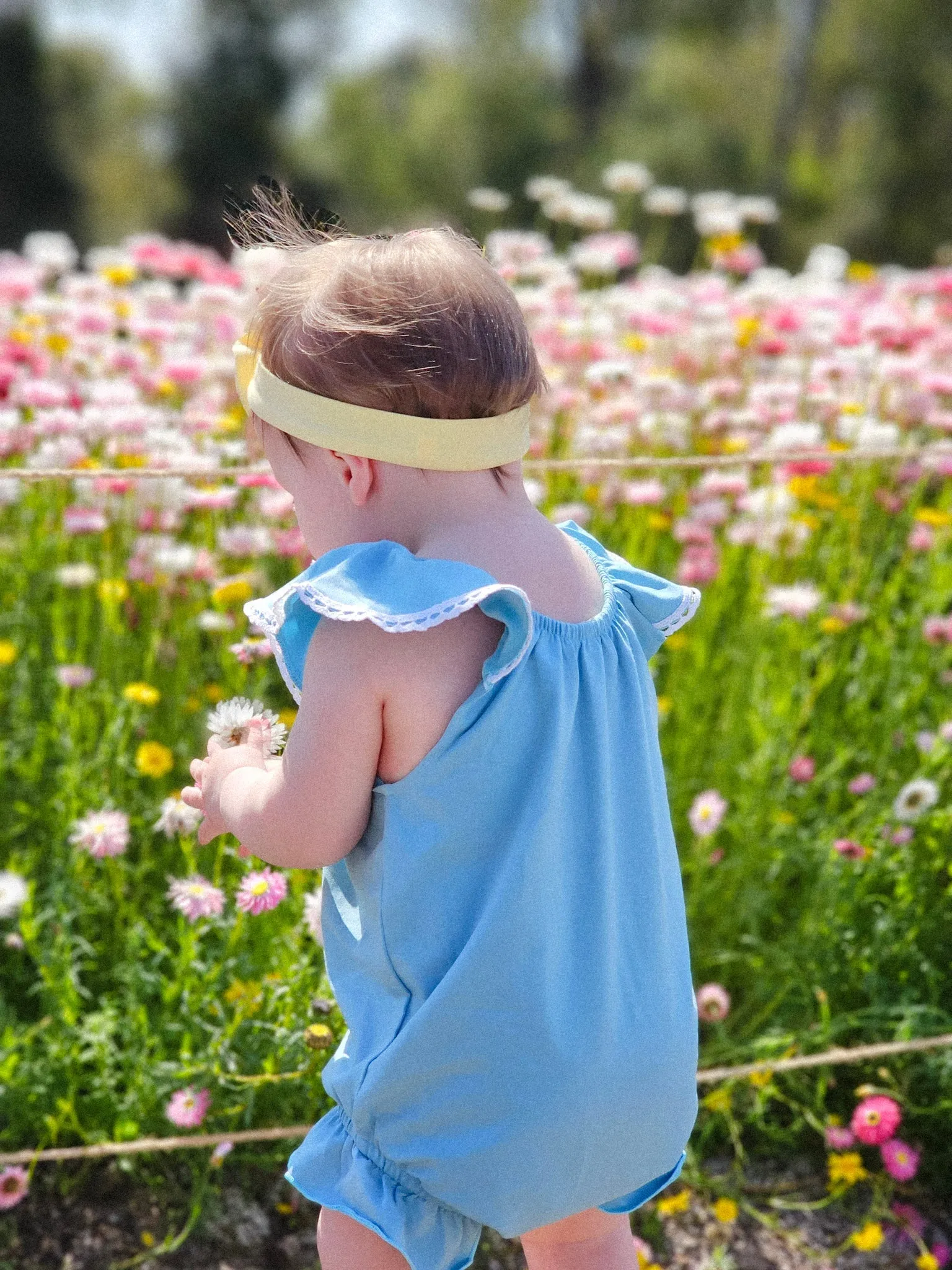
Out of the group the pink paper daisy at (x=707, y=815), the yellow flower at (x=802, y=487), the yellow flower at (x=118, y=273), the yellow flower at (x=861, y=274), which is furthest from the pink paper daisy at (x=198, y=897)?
the yellow flower at (x=861, y=274)

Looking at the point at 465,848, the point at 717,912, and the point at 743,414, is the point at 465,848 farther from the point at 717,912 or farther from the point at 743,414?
the point at 743,414

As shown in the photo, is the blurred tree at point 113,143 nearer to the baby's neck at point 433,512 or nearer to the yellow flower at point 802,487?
the yellow flower at point 802,487

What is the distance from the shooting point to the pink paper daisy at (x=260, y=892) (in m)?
1.37

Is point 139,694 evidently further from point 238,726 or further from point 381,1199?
point 381,1199

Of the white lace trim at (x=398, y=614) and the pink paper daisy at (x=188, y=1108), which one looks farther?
the pink paper daisy at (x=188, y=1108)

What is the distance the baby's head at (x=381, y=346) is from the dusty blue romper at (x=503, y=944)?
3.0 inches

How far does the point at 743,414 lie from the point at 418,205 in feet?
67.3

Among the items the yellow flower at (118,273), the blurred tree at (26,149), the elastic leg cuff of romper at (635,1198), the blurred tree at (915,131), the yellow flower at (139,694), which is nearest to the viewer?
the elastic leg cuff of romper at (635,1198)

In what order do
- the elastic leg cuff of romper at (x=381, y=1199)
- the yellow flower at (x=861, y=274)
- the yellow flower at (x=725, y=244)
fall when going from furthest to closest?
the yellow flower at (x=861, y=274), the yellow flower at (x=725, y=244), the elastic leg cuff of romper at (x=381, y=1199)

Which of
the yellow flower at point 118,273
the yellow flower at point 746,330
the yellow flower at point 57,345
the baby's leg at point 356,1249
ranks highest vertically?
the baby's leg at point 356,1249

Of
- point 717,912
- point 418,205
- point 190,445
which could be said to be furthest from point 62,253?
point 418,205

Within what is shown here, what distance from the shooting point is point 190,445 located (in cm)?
214

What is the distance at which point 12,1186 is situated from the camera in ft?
5.01

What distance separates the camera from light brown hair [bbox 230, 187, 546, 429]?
95cm
